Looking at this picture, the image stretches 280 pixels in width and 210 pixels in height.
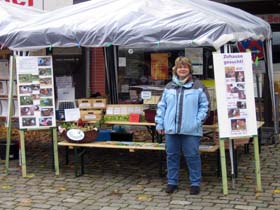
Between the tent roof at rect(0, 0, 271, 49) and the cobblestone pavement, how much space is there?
1.80m

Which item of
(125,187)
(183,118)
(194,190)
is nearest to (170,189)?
(194,190)

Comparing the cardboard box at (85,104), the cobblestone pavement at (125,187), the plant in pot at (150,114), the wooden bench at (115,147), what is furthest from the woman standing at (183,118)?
the cardboard box at (85,104)

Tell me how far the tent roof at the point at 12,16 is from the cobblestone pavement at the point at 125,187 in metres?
2.11

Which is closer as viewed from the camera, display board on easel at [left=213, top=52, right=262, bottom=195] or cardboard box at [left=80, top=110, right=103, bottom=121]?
display board on easel at [left=213, top=52, right=262, bottom=195]

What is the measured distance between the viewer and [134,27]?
22.9 feet

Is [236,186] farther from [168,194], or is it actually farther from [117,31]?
[117,31]

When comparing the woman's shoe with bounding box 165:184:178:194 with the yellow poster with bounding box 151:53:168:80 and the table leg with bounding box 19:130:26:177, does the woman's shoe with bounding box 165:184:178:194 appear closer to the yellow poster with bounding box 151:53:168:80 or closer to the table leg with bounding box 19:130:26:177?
the table leg with bounding box 19:130:26:177

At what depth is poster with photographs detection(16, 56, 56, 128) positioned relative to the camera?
756cm

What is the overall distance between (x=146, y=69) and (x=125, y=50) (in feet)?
1.86

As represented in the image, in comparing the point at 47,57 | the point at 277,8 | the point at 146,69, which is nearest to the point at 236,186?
the point at 47,57

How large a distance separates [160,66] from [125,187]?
3.56 meters

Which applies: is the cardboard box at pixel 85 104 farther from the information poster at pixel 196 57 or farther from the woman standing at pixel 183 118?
the information poster at pixel 196 57

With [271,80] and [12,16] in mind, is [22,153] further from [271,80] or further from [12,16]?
[271,80]

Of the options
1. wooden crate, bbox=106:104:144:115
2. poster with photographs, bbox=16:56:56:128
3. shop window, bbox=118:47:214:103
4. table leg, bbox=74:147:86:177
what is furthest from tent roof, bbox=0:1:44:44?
shop window, bbox=118:47:214:103
